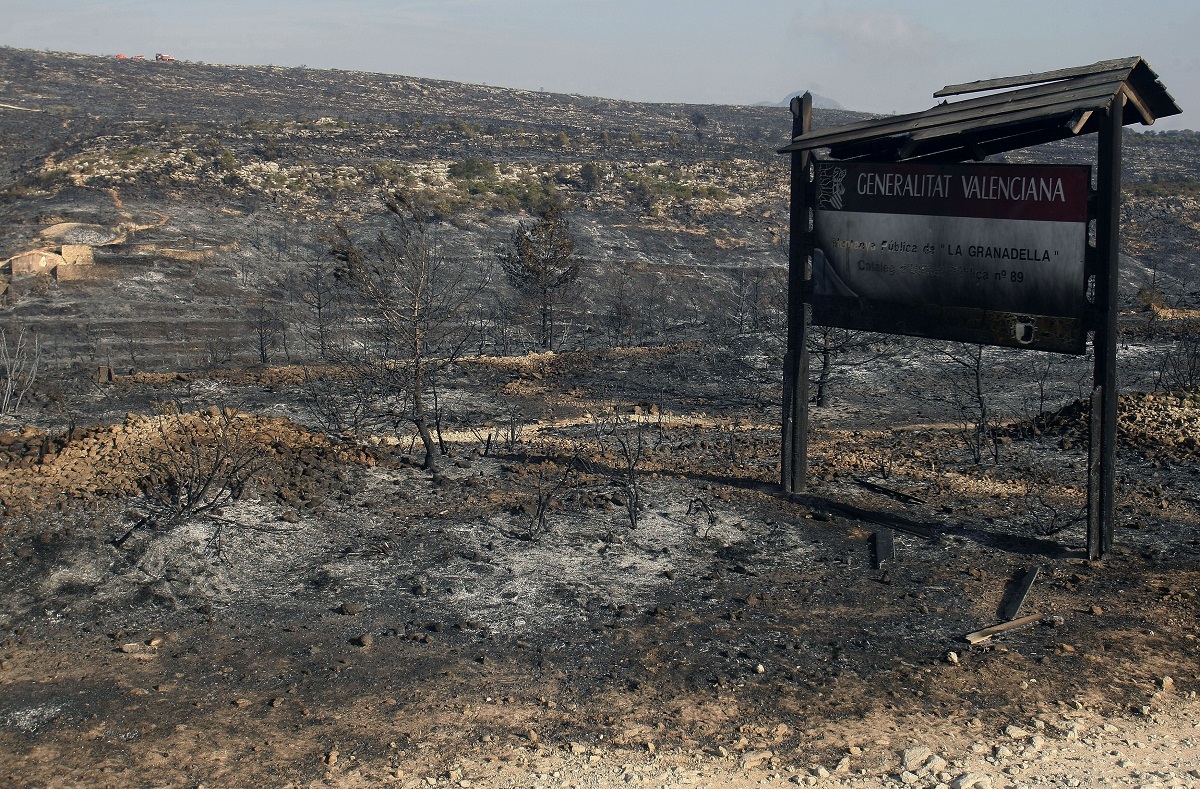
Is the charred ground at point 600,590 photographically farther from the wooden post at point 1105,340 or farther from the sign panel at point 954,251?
the sign panel at point 954,251

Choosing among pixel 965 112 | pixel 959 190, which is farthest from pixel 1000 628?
pixel 965 112

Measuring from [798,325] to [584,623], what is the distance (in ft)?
14.2

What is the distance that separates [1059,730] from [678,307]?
2988 cm

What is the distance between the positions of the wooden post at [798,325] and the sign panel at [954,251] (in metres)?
0.19

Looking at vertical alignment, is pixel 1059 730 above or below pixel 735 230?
below

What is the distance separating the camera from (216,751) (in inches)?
220

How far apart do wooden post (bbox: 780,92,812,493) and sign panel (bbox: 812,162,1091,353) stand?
19cm

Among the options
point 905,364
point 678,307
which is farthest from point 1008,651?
point 678,307

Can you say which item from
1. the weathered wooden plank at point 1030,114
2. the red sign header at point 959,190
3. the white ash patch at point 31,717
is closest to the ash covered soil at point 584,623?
the white ash patch at point 31,717

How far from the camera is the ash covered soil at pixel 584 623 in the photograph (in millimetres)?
5547

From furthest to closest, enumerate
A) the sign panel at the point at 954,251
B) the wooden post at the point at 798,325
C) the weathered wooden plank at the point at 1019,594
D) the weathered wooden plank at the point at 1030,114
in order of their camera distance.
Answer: the wooden post at the point at 798,325, the sign panel at the point at 954,251, the weathered wooden plank at the point at 1030,114, the weathered wooden plank at the point at 1019,594

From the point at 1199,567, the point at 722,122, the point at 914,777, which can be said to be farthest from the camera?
the point at 722,122

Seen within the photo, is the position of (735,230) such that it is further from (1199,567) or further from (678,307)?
(1199,567)

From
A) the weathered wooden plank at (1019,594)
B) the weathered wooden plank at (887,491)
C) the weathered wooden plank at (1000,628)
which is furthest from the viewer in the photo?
the weathered wooden plank at (887,491)
